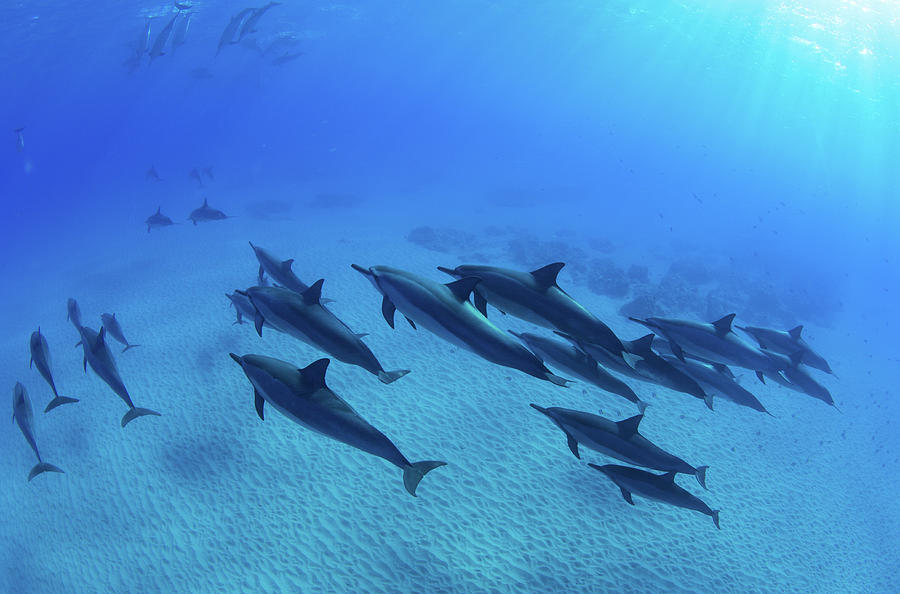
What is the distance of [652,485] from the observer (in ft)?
13.3

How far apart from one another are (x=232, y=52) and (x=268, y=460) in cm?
7737

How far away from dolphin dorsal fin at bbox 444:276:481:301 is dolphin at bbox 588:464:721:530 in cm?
233

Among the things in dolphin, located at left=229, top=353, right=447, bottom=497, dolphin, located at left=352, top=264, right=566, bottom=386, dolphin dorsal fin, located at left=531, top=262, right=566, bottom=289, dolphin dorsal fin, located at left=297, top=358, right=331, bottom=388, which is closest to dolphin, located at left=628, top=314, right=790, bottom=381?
dolphin dorsal fin, located at left=531, top=262, right=566, bottom=289

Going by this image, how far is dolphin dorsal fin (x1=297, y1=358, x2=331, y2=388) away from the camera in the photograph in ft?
9.32

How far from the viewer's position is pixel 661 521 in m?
7.78

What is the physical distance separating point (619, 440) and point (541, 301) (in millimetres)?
1600

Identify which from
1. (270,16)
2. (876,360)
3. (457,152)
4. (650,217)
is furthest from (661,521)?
(457,152)

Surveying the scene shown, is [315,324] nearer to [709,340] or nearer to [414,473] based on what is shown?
[414,473]

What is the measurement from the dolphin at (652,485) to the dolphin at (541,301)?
A: 5.62 feet

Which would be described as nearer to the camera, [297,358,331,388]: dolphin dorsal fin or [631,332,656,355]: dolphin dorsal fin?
[297,358,331,388]: dolphin dorsal fin

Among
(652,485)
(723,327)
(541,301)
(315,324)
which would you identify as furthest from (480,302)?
(723,327)

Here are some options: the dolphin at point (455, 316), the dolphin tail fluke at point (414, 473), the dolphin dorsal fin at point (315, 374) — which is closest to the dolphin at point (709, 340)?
the dolphin at point (455, 316)

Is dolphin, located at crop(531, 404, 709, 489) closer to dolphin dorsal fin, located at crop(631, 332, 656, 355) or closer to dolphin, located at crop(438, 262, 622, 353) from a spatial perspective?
dolphin dorsal fin, located at crop(631, 332, 656, 355)

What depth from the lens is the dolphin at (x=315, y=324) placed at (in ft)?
9.96
